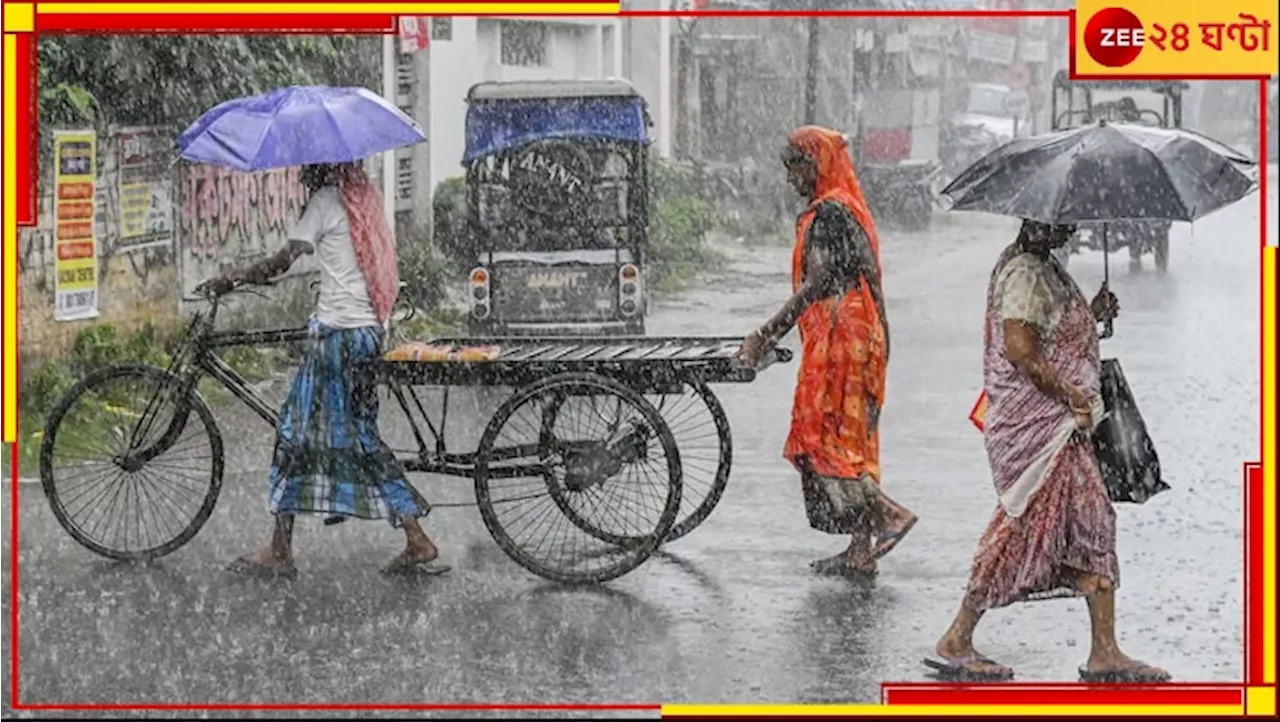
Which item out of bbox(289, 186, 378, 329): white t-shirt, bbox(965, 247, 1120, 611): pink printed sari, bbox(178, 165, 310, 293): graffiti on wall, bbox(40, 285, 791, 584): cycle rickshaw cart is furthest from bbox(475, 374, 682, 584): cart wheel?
bbox(178, 165, 310, 293): graffiti on wall

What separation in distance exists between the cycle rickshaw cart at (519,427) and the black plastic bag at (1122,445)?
116 cm

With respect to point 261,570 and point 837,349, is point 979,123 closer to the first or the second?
point 837,349

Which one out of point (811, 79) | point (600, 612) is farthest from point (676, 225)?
point (600, 612)

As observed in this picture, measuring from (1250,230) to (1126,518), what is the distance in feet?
61.5

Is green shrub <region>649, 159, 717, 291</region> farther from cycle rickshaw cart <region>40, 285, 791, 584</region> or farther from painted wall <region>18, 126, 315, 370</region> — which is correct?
cycle rickshaw cart <region>40, 285, 791, 584</region>

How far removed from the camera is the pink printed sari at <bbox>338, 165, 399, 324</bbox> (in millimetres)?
6949

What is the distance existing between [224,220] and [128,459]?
2.31 metres

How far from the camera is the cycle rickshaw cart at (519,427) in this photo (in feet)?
22.5

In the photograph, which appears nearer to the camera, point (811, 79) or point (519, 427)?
point (519, 427)

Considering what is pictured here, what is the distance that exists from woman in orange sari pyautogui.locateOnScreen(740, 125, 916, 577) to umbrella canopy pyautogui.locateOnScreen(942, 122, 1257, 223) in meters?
1.07

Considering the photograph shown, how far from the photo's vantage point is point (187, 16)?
5719 mm

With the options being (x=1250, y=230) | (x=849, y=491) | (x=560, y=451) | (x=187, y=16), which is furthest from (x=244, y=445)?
(x=1250, y=230)

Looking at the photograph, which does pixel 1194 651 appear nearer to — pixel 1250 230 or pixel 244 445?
pixel 244 445

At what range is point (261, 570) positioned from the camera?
7.31 metres
